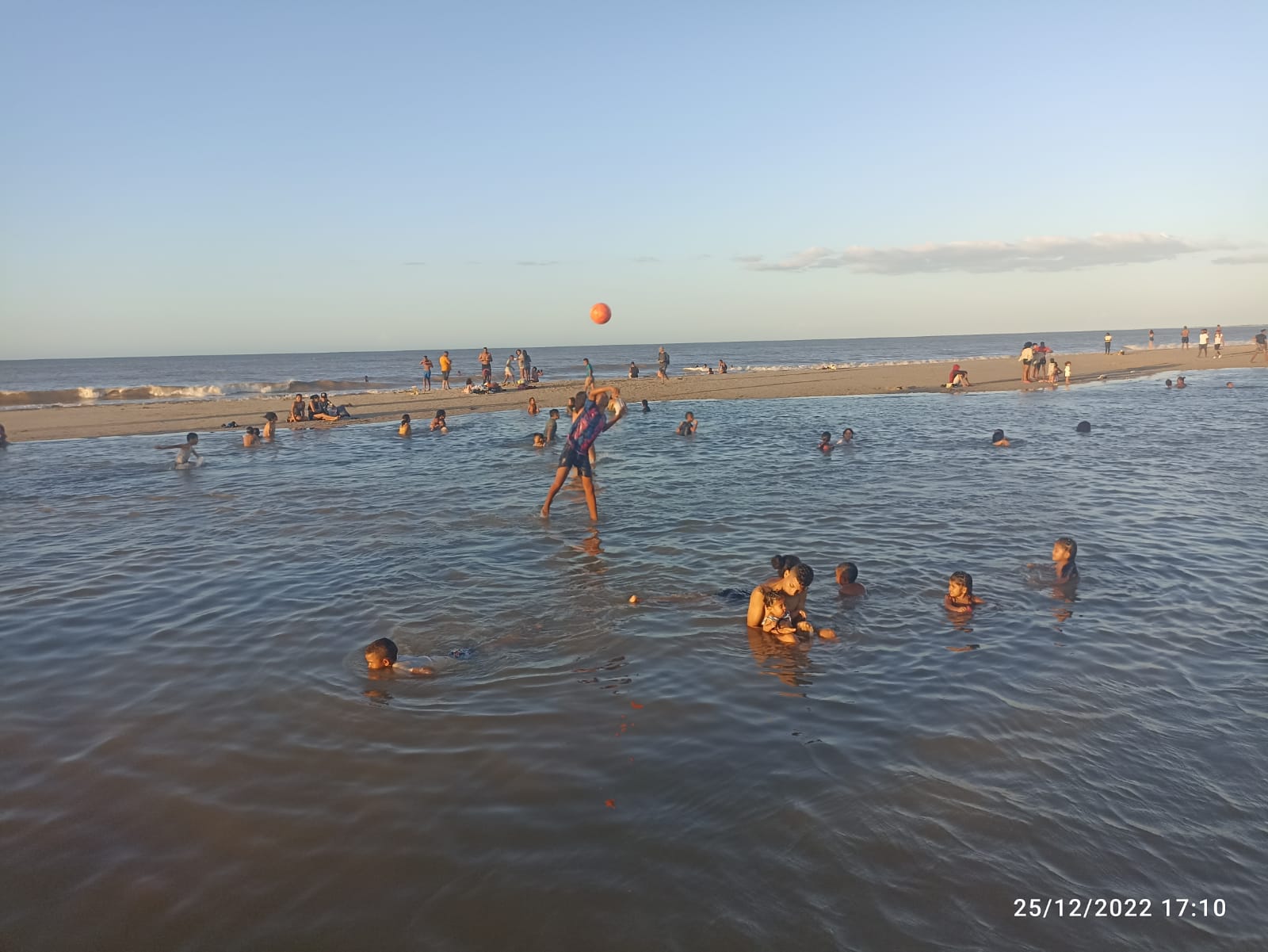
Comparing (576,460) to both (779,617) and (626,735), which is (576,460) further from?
(626,735)

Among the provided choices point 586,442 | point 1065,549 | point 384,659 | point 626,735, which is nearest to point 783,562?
point 626,735

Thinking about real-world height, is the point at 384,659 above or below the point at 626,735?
above

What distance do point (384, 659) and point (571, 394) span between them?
30.2 meters

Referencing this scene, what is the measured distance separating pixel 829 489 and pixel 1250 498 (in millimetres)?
7603

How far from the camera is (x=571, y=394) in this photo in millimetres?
36969

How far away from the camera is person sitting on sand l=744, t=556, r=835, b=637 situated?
319 inches

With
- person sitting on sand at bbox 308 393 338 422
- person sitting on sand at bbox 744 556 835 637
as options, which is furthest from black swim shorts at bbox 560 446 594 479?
person sitting on sand at bbox 308 393 338 422

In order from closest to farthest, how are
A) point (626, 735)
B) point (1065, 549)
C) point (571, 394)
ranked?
point (626, 735) → point (1065, 549) → point (571, 394)

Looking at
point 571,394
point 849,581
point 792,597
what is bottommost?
point 849,581

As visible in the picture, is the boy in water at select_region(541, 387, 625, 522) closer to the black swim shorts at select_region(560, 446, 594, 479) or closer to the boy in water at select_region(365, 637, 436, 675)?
the black swim shorts at select_region(560, 446, 594, 479)

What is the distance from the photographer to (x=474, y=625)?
862cm

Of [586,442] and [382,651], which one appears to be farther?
[586,442]

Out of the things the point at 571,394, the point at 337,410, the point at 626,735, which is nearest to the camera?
the point at 626,735

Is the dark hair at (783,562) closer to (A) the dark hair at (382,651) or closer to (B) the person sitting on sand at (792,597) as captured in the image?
(B) the person sitting on sand at (792,597)
